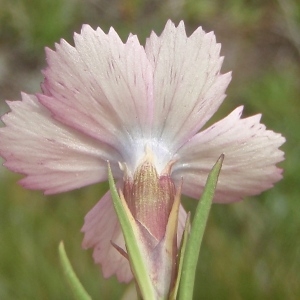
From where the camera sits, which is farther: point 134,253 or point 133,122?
point 133,122

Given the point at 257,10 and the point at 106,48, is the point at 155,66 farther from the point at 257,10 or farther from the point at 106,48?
the point at 257,10

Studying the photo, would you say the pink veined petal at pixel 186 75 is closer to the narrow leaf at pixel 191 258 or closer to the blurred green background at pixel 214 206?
the narrow leaf at pixel 191 258

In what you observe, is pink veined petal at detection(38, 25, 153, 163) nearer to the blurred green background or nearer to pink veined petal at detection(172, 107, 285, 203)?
pink veined petal at detection(172, 107, 285, 203)

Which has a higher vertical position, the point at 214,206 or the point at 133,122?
the point at 214,206

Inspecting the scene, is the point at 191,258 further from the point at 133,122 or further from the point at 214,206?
the point at 214,206

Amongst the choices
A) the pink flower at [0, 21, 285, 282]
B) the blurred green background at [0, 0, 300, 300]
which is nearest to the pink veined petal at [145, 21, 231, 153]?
the pink flower at [0, 21, 285, 282]

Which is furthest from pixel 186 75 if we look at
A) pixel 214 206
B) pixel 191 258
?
pixel 214 206

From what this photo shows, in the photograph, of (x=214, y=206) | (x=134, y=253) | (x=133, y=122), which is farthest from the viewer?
(x=214, y=206)
